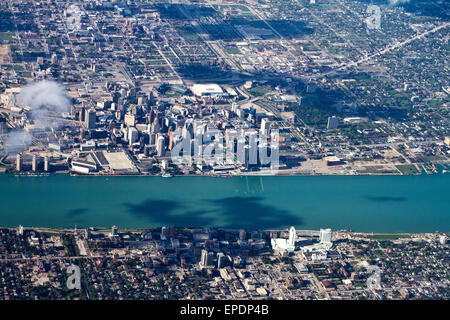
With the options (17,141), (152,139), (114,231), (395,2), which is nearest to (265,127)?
(152,139)

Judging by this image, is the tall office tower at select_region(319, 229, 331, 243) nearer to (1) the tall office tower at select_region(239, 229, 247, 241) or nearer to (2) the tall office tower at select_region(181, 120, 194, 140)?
(1) the tall office tower at select_region(239, 229, 247, 241)

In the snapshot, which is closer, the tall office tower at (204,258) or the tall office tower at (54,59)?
the tall office tower at (204,258)

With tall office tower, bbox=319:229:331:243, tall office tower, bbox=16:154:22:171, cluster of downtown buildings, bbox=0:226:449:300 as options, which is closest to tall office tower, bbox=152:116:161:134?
tall office tower, bbox=16:154:22:171

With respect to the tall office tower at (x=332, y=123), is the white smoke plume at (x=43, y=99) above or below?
above

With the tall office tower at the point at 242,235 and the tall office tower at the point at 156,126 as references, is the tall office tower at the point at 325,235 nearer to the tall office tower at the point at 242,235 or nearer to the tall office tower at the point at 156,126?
the tall office tower at the point at 242,235

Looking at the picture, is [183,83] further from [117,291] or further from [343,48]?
[117,291]

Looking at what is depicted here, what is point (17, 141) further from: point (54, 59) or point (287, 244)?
point (287, 244)

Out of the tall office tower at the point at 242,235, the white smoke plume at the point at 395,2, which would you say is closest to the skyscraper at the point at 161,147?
the tall office tower at the point at 242,235
